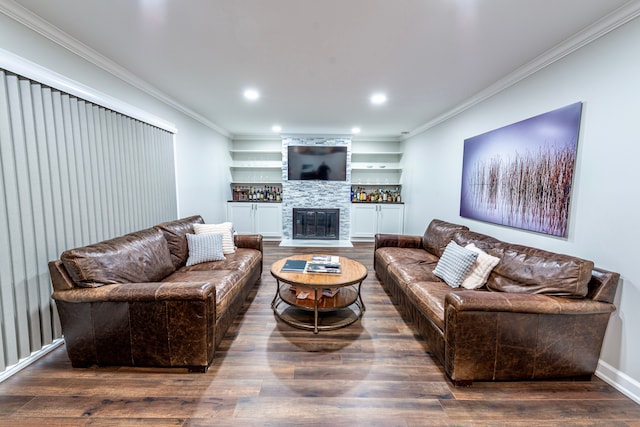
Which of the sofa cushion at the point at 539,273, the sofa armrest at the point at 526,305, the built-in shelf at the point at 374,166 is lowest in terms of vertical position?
the sofa armrest at the point at 526,305

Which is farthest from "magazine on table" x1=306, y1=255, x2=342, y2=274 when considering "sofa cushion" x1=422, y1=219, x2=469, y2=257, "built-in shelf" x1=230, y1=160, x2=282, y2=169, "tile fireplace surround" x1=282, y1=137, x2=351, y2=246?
"built-in shelf" x1=230, y1=160, x2=282, y2=169

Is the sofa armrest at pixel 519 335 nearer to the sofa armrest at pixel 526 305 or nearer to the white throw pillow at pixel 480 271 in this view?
the sofa armrest at pixel 526 305

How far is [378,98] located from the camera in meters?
3.35

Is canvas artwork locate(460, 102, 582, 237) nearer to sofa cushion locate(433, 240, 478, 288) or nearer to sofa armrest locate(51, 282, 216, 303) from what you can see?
sofa cushion locate(433, 240, 478, 288)

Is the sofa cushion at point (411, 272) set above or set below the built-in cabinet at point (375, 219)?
below

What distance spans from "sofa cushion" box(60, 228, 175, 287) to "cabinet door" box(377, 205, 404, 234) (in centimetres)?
450

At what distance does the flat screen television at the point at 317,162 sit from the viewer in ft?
19.4

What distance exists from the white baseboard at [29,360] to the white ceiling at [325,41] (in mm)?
2417

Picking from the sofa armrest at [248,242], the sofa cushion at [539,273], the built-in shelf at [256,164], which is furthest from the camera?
the built-in shelf at [256,164]

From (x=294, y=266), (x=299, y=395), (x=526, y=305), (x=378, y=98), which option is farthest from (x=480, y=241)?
(x=299, y=395)

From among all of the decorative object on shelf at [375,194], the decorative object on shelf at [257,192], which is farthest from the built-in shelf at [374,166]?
the decorative object on shelf at [257,192]

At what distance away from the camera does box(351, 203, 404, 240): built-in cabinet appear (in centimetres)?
600

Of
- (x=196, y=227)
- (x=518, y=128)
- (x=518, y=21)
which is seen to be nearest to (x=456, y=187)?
(x=518, y=128)

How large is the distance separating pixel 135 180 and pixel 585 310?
161 inches
